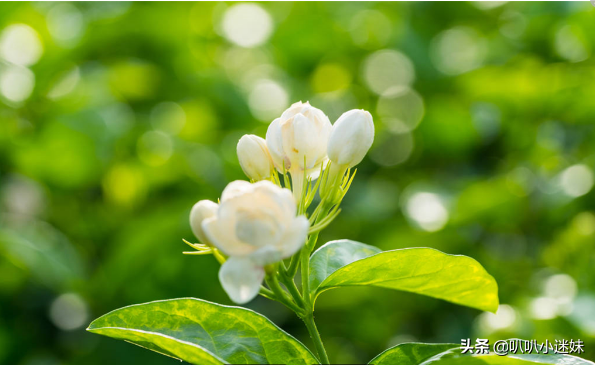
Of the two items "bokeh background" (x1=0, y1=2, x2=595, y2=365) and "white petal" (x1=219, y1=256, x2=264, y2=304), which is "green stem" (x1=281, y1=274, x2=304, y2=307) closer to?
"white petal" (x1=219, y1=256, x2=264, y2=304)

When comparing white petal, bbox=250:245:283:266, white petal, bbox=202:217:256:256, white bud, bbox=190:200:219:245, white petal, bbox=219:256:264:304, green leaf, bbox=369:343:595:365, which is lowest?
green leaf, bbox=369:343:595:365

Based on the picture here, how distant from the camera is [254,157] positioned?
0.75 meters

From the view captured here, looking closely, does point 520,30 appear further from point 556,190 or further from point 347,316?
point 347,316

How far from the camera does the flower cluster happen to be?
0.57m

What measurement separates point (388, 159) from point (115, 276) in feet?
3.12

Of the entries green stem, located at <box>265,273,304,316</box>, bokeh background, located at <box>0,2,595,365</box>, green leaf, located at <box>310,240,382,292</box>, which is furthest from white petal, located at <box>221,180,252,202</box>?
bokeh background, located at <box>0,2,595,365</box>

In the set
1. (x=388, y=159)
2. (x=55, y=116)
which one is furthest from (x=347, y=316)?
(x=55, y=116)

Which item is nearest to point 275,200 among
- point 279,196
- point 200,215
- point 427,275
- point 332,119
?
point 279,196

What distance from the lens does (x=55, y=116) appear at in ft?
7.24

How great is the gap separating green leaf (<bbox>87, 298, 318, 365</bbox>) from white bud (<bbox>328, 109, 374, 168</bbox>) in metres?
0.21

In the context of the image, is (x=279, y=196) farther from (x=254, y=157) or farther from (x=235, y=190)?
(x=254, y=157)

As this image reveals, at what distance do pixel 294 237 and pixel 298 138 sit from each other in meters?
0.18

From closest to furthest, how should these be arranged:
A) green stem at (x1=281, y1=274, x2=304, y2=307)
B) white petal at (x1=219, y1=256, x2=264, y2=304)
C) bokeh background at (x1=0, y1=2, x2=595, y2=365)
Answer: white petal at (x1=219, y1=256, x2=264, y2=304) < green stem at (x1=281, y1=274, x2=304, y2=307) < bokeh background at (x1=0, y1=2, x2=595, y2=365)

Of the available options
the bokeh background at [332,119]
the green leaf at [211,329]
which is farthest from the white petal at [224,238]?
the bokeh background at [332,119]
